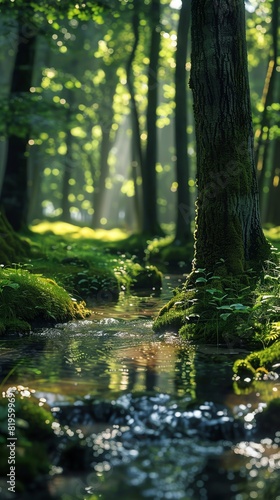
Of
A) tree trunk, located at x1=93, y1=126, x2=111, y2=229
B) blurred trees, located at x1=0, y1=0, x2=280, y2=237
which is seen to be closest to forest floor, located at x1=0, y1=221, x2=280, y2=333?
blurred trees, located at x1=0, y1=0, x2=280, y2=237

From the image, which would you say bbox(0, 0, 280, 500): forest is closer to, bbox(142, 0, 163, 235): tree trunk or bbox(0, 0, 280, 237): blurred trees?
bbox(0, 0, 280, 237): blurred trees

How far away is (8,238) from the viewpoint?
15164 millimetres

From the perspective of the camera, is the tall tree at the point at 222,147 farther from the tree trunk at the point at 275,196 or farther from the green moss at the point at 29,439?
the tree trunk at the point at 275,196

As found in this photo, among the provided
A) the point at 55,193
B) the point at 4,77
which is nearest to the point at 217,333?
the point at 4,77

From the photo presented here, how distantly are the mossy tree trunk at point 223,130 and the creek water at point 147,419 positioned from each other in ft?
6.18

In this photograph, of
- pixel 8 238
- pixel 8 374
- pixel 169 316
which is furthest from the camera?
pixel 8 238

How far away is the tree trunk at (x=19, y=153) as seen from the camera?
19250 millimetres

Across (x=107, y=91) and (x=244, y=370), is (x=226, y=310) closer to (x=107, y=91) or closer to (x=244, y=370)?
(x=244, y=370)

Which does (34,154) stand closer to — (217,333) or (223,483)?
(217,333)

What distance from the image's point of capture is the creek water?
5.01 m

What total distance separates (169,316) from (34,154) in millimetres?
26058

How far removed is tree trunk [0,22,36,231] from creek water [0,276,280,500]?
10.9 m

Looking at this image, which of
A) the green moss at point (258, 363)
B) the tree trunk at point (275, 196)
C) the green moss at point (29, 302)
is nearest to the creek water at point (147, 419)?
the green moss at point (258, 363)

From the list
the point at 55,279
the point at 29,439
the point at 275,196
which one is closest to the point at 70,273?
the point at 55,279
